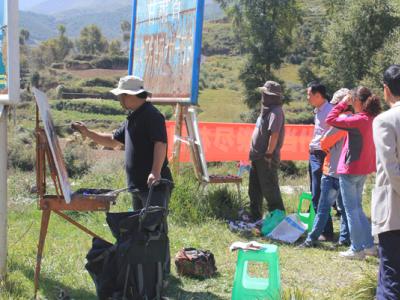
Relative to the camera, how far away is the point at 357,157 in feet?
17.3

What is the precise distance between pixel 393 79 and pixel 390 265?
1.10 meters

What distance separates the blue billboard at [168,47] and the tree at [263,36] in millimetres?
31595

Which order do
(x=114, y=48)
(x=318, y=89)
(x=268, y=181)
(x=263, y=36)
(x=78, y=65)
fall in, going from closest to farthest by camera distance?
(x=318, y=89), (x=268, y=181), (x=263, y=36), (x=78, y=65), (x=114, y=48)

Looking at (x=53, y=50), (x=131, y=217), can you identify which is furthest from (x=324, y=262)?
(x=53, y=50)

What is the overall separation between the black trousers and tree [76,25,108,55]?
123 meters

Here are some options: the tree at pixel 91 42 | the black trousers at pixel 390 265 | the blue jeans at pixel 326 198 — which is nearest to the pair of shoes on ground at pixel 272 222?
Answer: the blue jeans at pixel 326 198

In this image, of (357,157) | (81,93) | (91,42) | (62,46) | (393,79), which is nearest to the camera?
(393,79)

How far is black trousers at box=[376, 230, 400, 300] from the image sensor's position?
3.26 m

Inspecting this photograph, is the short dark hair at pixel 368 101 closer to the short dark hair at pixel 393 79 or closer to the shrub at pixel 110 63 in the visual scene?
the short dark hair at pixel 393 79

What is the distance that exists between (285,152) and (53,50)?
4036 inches

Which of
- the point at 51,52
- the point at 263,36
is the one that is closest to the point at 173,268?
the point at 263,36

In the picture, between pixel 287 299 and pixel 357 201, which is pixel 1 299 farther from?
pixel 357 201

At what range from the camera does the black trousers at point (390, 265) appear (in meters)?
3.26

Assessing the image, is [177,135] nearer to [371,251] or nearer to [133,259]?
[371,251]
